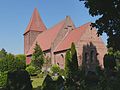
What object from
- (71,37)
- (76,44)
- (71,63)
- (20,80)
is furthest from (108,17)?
(71,37)

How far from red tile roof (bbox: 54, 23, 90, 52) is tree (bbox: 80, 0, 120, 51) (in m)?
28.8

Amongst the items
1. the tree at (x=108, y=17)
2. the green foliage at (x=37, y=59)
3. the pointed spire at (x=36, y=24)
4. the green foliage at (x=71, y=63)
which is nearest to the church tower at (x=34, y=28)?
the pointed spire at (x=36, y=24)

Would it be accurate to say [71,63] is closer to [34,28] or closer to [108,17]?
[108,17]

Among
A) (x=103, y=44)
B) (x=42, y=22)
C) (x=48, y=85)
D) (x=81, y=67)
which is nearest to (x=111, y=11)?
(x=48, y=85)

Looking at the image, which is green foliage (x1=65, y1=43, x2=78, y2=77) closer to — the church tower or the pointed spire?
the church tower

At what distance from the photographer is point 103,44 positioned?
47.7m

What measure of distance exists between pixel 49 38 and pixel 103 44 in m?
14.4

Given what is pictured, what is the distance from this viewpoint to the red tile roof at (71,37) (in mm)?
46438

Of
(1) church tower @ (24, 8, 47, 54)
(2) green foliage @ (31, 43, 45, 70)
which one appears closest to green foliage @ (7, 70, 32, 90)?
(2) green foliage @ (31, 43, 45, 70)

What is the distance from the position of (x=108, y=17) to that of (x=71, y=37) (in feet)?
109

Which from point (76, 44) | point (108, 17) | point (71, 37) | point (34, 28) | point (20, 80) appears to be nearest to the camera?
point (108, 17)

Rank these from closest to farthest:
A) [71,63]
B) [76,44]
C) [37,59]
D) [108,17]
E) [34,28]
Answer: [108,17]
[71,63]
[76,44]
[37,59]
[34,28]

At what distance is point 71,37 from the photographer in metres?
49.6

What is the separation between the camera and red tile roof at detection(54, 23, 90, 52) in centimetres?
4644
